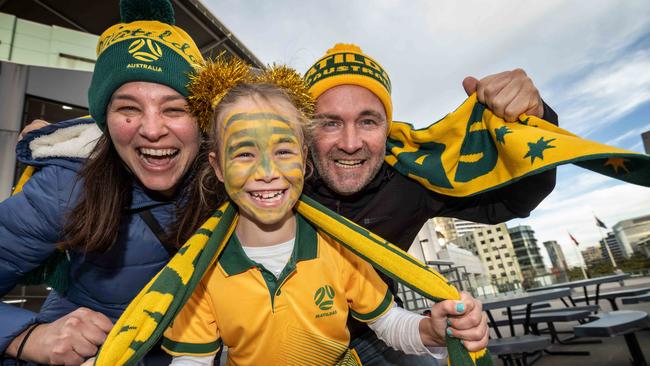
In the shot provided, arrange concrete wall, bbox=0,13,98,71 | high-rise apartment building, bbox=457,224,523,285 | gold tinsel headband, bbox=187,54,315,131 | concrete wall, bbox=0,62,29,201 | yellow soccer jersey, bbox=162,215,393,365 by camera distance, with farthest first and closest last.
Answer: high-rise apartment building, bbox=457,224,523,285, concrete wall, bbox=0,13,98,71, concrete wall, bbox=0,62,29,201, gold tinsel headband, bbox=187,54,315,131, yellow soccer jersey, bbox=162,215,393,365

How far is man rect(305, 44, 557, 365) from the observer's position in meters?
2.33

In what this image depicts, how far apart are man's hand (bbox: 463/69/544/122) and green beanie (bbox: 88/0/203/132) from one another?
184 cm

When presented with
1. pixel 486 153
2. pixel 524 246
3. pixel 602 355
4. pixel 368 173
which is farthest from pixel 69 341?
pixel 524 246

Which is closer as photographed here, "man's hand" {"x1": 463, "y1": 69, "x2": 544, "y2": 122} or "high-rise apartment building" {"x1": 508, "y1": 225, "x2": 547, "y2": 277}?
"man's hand" {"x1": 463, "y1": 69, "x2": 544, "y2": 122}

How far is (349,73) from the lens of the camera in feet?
8.09

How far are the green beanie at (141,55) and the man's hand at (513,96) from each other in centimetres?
184

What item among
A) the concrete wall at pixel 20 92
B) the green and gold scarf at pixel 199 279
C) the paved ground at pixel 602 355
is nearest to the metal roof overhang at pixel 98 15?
the concrete wall at pixel 20 92

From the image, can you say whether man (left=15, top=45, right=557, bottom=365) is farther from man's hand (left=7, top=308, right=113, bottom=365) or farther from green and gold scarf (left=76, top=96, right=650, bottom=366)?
man's hand (left=7, top=308, right=113, bottom=365)

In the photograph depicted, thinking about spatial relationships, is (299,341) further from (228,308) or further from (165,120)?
(165,120)

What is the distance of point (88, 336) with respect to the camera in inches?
58.1

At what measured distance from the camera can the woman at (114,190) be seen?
1.73 m

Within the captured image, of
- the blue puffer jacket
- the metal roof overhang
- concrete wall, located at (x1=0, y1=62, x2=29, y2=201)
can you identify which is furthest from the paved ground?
concrete wall, located at (x1=0, y1=62, x2=29, y2=201)

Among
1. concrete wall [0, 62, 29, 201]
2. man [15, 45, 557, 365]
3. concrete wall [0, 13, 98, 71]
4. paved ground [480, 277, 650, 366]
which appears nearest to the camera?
man [15, 45, 557, 365]

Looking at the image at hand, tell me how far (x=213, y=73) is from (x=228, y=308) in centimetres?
124
